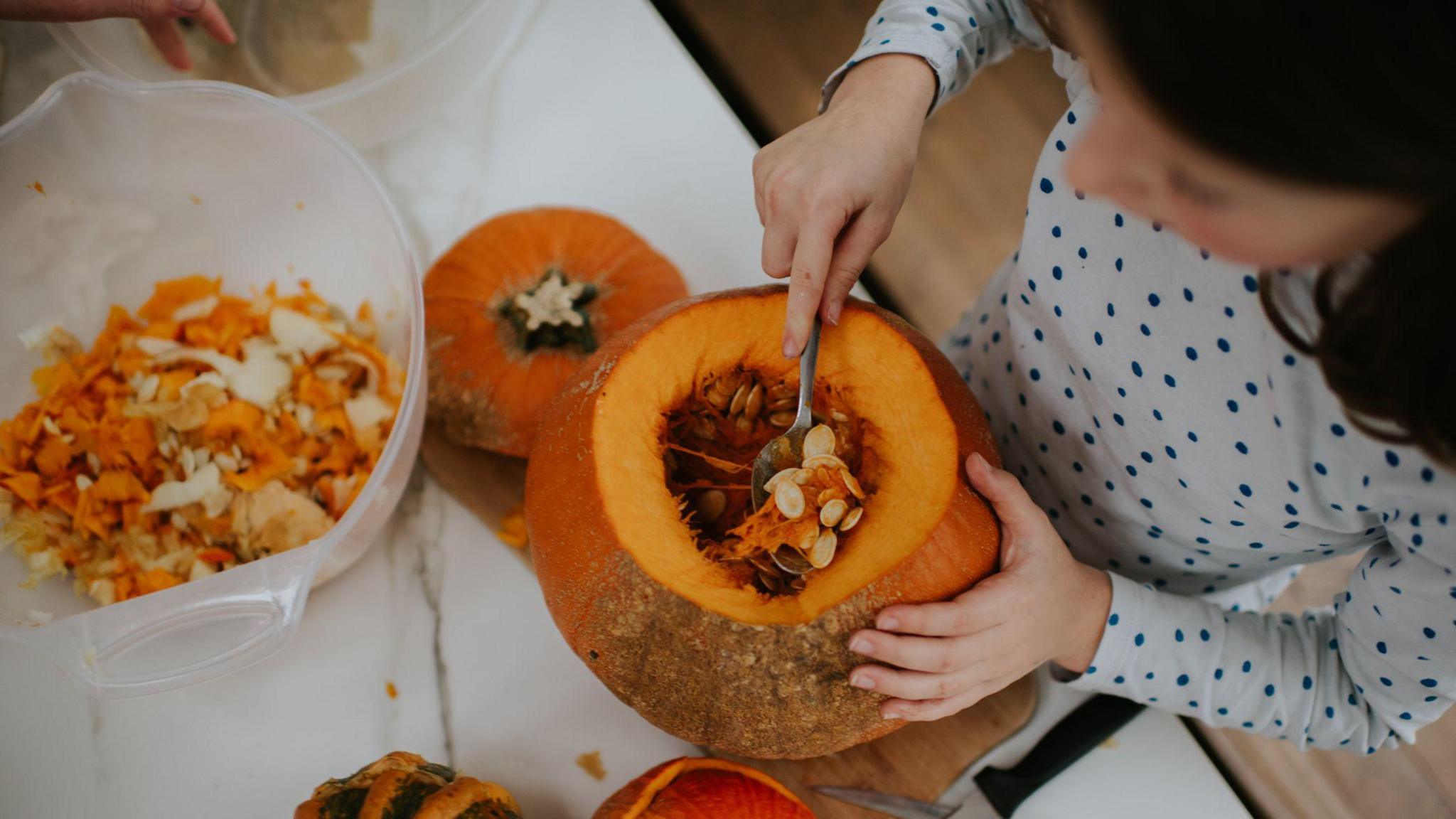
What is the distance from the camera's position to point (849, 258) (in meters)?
0.63

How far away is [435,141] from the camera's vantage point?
96cm

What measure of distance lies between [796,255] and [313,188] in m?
0.51

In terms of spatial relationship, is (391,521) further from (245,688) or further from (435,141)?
(435,141)

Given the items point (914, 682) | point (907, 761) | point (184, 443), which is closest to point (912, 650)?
point (914, 682)

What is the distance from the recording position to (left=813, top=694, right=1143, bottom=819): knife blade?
71 centimetres

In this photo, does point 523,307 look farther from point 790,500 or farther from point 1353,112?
point 1353,112

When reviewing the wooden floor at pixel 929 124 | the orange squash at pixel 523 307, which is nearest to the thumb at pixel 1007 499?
the orange squash at pixel 523 307

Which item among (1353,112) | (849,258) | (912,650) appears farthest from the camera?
(849,258)

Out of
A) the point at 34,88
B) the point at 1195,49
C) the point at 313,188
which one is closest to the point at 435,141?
the point at 313,188

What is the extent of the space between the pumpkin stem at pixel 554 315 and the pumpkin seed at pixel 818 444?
0.28m

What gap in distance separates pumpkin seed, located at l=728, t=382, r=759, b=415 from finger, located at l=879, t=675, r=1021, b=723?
0.73 feet

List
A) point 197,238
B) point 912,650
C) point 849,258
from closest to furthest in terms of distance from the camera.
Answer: point 912,650
point 849,258
point 197,238

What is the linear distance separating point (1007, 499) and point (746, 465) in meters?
0.18

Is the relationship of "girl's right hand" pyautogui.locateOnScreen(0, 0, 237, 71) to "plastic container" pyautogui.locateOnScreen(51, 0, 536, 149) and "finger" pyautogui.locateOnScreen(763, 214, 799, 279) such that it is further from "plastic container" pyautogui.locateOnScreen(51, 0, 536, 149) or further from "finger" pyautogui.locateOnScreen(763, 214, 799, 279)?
"finger" pyautogui.locateOnScreen(763, 214, 799, 279)
